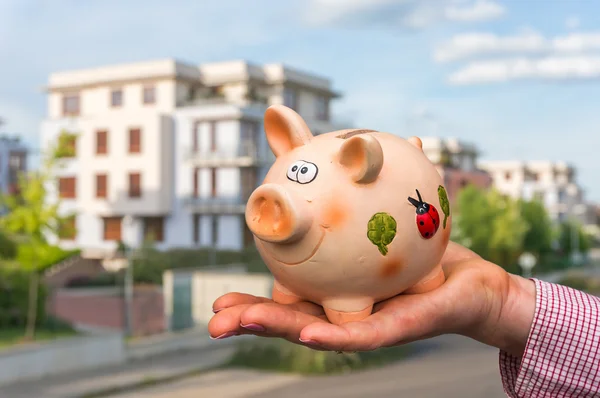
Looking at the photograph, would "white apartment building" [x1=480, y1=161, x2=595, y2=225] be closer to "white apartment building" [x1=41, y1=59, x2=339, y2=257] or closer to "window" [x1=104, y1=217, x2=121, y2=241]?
"white apartment building" [x1=41, y1=59, x2=339, y2=257]

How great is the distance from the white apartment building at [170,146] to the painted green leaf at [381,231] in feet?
98.5

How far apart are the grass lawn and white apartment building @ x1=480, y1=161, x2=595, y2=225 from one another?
183 feet

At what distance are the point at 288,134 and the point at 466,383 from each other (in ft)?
47.1

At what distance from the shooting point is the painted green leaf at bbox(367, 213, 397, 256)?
3.11 metres

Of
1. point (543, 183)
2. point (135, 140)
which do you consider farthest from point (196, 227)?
point (543, 183)

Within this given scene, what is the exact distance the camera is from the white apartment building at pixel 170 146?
34.1 m

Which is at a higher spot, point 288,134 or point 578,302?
point 288,134

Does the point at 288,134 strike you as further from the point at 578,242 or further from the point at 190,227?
the point at 578,242

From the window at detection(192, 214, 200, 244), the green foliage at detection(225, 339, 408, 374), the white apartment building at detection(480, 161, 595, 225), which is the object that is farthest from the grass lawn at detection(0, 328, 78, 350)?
the white apartment building at detection(480, 161, 595, 225)

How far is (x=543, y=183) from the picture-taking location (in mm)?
74750

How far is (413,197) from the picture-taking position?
3234 mm

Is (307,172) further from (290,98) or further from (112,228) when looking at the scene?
(112,228)

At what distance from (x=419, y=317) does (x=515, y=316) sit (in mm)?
558

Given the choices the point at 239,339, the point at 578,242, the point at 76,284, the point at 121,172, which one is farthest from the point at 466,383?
the point at 578,242
